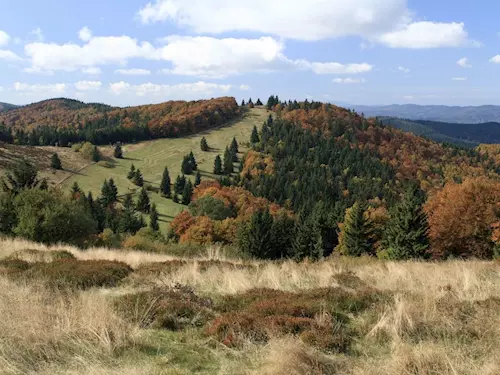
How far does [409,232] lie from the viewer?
2073 inches

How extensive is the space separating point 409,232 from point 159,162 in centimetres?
11208

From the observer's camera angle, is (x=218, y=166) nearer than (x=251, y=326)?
No

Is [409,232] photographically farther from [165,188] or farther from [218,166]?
[218,166]

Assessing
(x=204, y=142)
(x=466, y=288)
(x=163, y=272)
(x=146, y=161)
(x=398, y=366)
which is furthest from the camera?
(x=204, y=142)

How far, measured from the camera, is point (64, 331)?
5582 millimetres

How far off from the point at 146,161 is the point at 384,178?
319ft

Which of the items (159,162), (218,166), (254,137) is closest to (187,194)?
(218,166)

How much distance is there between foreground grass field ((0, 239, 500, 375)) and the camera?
4.91m

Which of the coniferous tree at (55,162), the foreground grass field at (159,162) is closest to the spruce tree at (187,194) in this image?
the foreground grass field at (159,162)

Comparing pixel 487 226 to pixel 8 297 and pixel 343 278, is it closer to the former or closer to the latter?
pixel 343 278

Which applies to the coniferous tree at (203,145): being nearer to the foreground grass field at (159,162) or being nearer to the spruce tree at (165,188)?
the foreground grass field at (159,162)

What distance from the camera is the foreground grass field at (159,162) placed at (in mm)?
113625

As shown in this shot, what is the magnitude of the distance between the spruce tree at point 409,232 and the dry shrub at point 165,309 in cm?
4867

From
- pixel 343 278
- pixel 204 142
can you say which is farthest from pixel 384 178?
pixel 343 278
